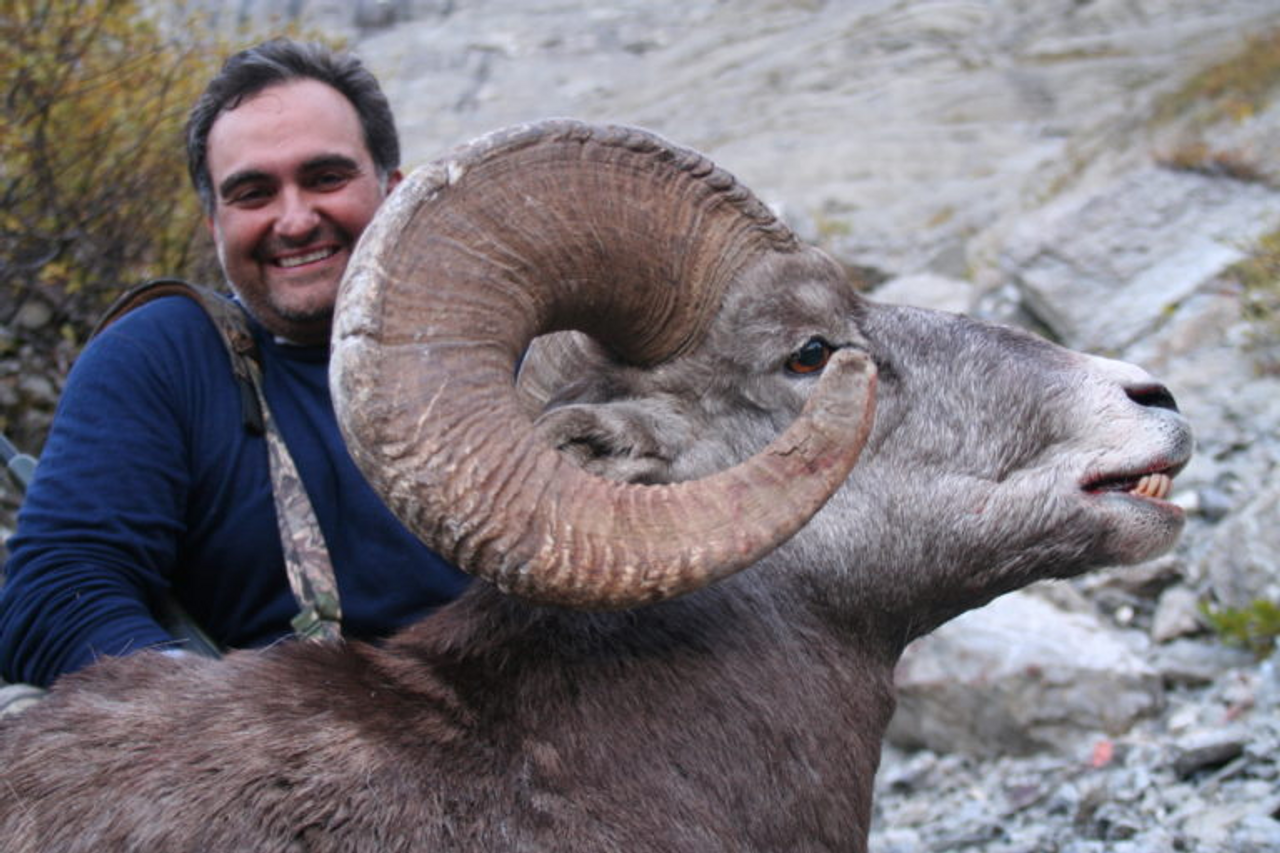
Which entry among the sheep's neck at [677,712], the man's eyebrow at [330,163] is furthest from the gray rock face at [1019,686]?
the man's eyebrow at [330,163]

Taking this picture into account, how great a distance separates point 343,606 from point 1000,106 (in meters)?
32.7

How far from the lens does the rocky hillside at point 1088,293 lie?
6.42 metres

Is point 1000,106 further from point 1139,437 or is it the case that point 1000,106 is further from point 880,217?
point 1139,437

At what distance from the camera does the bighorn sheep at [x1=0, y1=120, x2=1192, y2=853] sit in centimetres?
306

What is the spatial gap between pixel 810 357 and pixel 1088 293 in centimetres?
1029

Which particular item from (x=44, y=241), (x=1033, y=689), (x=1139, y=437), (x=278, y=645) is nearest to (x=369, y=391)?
(x=278, y=645)

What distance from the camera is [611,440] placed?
3596 mm

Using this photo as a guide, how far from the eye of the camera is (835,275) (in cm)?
404

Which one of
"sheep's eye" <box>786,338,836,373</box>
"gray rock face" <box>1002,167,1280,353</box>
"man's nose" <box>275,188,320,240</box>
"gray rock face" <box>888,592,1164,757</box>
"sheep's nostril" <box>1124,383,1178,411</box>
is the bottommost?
"gray rock face" <box>1002,167,1280,353</box>

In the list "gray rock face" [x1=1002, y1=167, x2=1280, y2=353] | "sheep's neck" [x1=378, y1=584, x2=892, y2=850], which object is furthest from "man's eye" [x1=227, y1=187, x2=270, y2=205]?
"gray rock face" [x1=1002, y1=167, x2=1280, y2=353]

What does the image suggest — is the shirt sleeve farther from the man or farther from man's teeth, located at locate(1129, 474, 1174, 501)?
man's teeth, located at locate(1129, 474, 1174, 501)

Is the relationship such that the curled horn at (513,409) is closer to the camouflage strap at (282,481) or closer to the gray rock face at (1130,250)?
the camouflage strap at (282,481)

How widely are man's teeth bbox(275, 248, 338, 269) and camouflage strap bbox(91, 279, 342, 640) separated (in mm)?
271

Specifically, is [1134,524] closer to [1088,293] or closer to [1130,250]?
[1088,293]
